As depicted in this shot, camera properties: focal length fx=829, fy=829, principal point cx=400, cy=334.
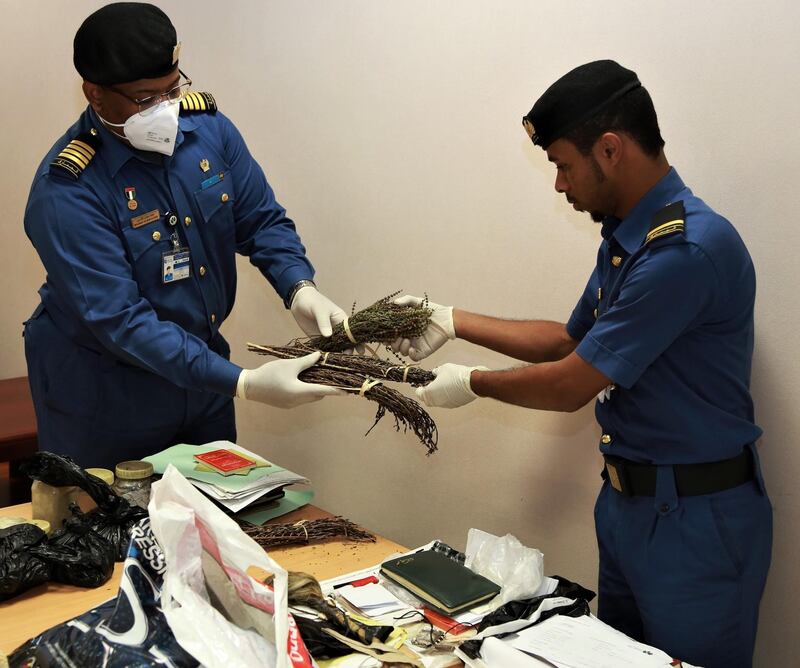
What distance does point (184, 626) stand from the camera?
131 centimetres

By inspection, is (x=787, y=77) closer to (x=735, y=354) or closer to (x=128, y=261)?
(x=735, y=354)

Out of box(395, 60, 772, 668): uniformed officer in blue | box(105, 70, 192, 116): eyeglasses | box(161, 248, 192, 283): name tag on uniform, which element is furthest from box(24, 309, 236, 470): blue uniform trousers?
box(395, 60, 772, 668): uniformed officer in blue

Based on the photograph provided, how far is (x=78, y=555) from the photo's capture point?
5.96ft

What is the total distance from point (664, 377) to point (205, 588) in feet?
3.44

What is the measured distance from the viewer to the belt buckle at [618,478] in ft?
6.26

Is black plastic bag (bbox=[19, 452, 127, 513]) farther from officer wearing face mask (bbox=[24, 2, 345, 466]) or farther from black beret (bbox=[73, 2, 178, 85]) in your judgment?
black beret (bbox=[73, 2, 178, 85])

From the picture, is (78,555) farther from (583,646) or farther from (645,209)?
(645,209)

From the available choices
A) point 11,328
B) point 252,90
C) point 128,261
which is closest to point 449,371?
point 128,261

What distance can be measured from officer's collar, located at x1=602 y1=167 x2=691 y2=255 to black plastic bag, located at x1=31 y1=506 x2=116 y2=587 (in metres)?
1.35

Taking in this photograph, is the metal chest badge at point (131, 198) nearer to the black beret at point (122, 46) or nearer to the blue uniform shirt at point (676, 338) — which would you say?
the black beret at point (122, 46)

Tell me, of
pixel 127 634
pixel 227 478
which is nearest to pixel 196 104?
pixel 227 478

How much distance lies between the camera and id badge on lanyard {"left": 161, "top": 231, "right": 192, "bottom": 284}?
231 cm

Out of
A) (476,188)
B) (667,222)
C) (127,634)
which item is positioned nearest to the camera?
(127,634)

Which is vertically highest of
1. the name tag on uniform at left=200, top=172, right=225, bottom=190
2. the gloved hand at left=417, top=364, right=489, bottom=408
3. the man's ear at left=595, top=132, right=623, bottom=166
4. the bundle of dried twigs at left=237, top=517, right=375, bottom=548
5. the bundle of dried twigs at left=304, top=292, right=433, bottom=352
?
the man's ear at left=595, top=132, right=623, bottom=166
